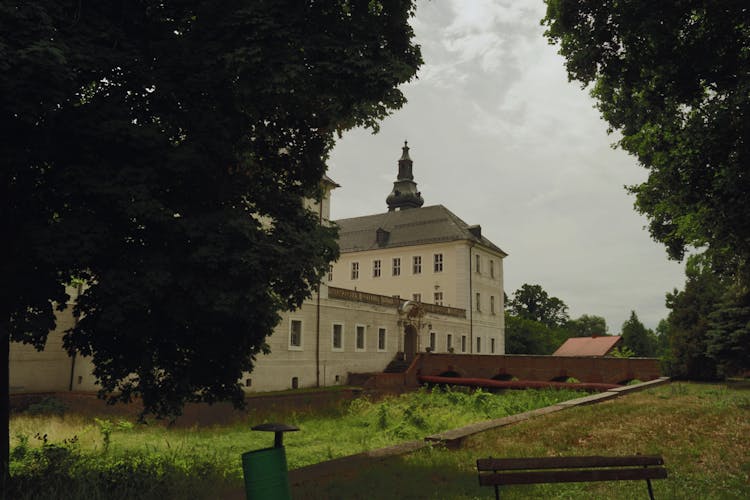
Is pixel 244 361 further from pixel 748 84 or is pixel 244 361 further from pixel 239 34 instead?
pixel 748 84

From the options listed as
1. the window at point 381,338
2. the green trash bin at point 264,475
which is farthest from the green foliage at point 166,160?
the window at point 381,338

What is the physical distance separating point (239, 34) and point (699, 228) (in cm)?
1165

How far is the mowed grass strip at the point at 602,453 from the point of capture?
25.5 ft

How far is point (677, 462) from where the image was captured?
9578mm

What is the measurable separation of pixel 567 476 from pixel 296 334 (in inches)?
924

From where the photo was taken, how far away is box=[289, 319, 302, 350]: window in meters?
28.6

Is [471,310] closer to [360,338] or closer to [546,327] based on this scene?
[360,338]

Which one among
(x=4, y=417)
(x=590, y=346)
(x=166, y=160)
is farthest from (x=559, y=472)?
(x=590, y=346)

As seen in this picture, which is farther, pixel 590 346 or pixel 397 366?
pixel 590 346

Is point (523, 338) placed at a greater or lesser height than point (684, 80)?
lesser

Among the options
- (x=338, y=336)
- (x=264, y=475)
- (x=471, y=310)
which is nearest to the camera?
(x=264, y=475)

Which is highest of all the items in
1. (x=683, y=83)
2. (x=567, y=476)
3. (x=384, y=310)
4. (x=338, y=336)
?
(x=683, y=83)

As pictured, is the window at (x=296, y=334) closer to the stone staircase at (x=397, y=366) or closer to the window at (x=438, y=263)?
the stone staircase at (x=397, y=366)

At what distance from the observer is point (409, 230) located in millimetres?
48281
